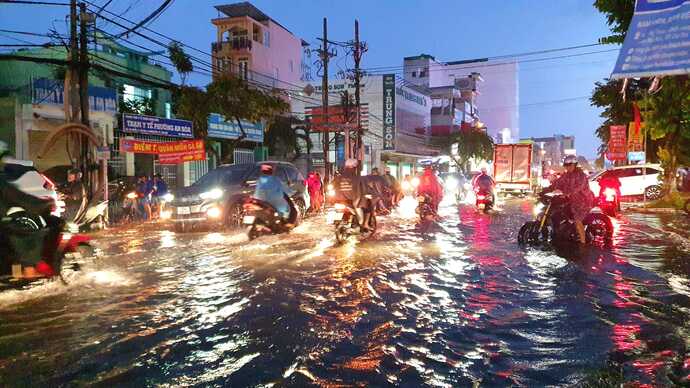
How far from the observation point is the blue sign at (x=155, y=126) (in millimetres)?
20828

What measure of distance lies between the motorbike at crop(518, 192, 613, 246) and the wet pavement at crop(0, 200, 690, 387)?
2.08ft

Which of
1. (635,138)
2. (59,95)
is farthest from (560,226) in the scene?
(59,95)

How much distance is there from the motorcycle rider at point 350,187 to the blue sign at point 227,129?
16.0 metres

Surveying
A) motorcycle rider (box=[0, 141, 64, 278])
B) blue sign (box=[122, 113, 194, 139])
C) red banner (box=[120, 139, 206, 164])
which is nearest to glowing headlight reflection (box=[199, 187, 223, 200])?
motorcycle rider (box=[0, 141, 64, 278])

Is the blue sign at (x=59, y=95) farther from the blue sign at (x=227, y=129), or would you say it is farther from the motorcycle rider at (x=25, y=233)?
the motorcycle rider at (x=25, y=233)

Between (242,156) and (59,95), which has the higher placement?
(59,95)

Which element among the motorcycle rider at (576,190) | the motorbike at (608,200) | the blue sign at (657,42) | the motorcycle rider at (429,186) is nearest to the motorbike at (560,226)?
the motorcycle rider at (576,190)

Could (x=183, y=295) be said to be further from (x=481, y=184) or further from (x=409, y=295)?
(x=481, y=184)

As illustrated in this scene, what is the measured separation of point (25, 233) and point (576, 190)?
878 cm

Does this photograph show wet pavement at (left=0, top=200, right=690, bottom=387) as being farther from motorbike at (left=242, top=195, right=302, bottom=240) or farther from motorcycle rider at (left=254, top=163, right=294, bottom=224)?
motorcycle rider at (left=254, top=163, right=294, bottom=224)

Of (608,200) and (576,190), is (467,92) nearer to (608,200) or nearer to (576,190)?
(608,200)

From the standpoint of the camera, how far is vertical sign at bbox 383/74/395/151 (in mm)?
50156

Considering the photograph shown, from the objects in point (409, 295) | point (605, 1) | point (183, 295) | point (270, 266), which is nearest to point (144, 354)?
point (183, 295)

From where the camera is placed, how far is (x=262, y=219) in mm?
11844
